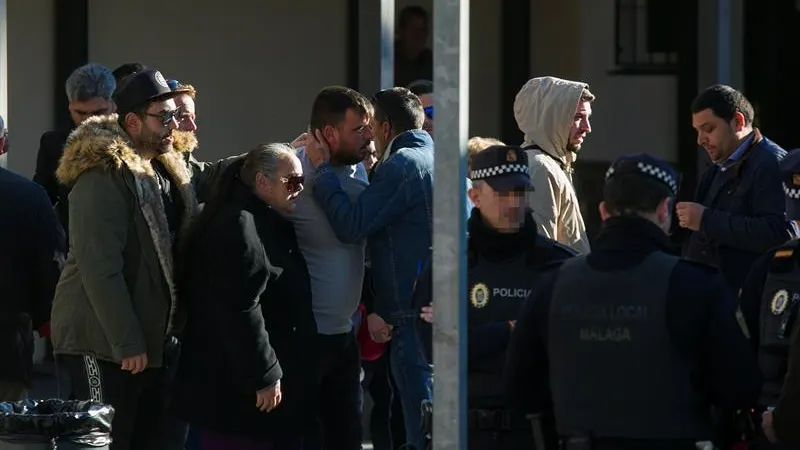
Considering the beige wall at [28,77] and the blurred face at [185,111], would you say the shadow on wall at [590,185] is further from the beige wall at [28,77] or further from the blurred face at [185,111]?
the blurred face at [185,111]

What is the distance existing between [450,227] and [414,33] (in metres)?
6.48

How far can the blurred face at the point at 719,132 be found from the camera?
6668 millimetres

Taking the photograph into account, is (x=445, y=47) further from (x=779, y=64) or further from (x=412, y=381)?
(x=779, y=64)

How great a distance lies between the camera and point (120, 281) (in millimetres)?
5582

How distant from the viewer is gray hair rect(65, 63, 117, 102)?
7.11m

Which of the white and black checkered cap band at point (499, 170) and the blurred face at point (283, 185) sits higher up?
the white and black checkered cap band at point (499, 170)

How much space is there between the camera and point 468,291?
4.87m

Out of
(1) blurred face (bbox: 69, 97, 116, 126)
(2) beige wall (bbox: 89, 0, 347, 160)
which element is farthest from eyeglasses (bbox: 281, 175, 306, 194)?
(2) beige wall (bbox: 89, 0, 347, 160)

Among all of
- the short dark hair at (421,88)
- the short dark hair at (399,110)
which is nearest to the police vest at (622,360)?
the short dark hair at (399,110)

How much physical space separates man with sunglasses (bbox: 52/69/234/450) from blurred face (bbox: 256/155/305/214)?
37 centimetres

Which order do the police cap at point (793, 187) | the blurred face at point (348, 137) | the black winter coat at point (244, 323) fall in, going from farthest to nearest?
the blurred face at point (348, 137) < the black winter coat at point (244, 323) < the police cap at point (793, 187)

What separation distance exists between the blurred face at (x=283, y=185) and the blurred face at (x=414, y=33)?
4.98m

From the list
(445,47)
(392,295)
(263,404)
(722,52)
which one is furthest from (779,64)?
(445,47)

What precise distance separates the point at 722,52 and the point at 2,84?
456 cm
